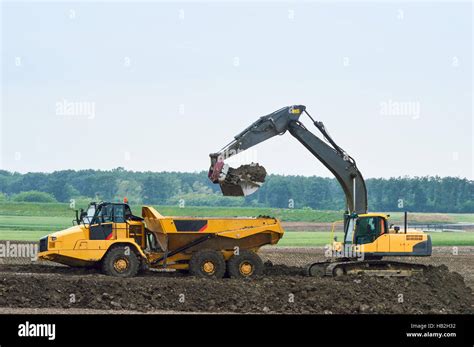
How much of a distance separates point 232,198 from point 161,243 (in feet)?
213

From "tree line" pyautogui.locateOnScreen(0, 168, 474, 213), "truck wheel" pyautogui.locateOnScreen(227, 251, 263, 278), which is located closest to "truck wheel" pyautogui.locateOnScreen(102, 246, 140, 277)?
"truck wheel" pyautogui.locateOnScreen(227, 251, 263, 278)

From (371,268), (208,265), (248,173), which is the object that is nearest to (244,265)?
(208,265)

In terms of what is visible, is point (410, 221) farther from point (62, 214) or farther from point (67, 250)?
point (67, 250)

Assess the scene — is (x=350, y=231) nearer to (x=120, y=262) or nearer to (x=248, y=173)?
(x=248, y=173)

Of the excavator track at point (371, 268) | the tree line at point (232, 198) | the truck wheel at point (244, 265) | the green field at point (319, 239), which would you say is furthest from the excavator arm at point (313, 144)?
the tree line at point (232, 198)

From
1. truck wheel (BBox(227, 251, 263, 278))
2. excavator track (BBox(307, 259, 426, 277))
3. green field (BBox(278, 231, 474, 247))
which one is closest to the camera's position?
excavator track (BBox(307, 259, 426, 277))

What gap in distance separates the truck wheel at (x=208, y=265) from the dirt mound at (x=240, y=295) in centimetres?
206

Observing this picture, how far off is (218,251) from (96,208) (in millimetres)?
3952

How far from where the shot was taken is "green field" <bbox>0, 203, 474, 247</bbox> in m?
66.1

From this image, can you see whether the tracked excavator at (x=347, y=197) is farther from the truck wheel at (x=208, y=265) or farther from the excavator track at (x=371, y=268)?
the truck wheel at (x=208, y=265)

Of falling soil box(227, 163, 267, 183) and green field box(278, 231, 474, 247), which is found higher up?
falling soil box(227, 163, 267, 183)

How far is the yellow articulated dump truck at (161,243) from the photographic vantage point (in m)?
29.0

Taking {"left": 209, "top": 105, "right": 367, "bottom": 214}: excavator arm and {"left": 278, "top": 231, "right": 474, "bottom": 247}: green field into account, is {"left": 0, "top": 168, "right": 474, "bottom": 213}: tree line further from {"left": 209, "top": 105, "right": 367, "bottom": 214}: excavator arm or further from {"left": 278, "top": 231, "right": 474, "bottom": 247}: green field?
{"left": 209, "top": 105, "right": 367, "bottom": 214}: excavator arm

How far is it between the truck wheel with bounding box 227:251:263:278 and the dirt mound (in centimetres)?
214
